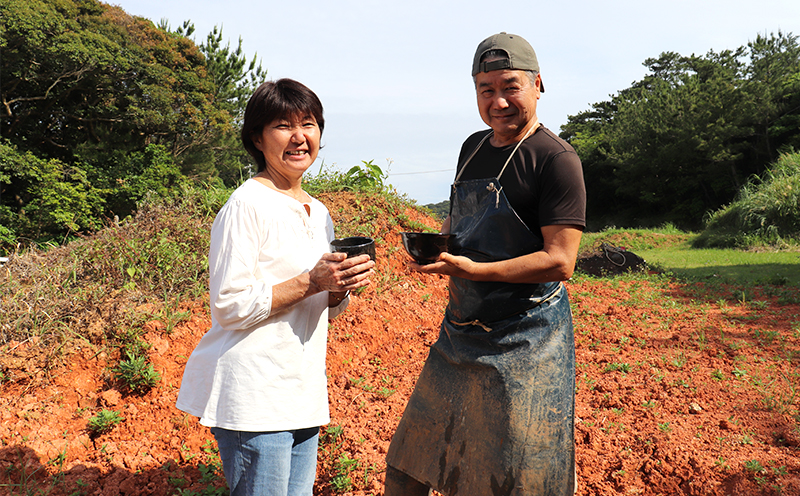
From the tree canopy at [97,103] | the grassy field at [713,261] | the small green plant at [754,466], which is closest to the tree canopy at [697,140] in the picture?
the grassy field at [713,261]

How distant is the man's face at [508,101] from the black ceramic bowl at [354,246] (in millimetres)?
720

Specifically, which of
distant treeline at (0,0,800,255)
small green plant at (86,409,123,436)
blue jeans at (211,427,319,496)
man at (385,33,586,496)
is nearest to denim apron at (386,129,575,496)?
man at (385,33,586,496)

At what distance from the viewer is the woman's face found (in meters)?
1.73

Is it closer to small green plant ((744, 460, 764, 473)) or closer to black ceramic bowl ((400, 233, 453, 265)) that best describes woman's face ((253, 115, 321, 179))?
black ceramic bowl ((400, 233, 453, 265))

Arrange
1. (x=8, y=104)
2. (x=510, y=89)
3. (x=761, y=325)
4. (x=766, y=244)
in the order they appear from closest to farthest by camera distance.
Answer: (x=510, y=89), (x=761, y=325), (x=766, y=244), (x=8, y=104)

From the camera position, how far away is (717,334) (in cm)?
531

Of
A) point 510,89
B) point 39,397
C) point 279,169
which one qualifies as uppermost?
point 510,89

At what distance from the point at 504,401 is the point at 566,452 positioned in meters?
0.31

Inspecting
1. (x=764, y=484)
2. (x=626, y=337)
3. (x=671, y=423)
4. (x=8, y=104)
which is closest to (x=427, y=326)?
(x=626, y=337)

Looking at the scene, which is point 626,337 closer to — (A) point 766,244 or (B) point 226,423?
(B) point 226,423

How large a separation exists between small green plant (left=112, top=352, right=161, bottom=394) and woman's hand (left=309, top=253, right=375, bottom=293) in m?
2.66

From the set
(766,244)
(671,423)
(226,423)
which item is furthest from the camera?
(766,244)

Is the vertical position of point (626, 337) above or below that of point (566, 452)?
below

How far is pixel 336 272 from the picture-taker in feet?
5.18
